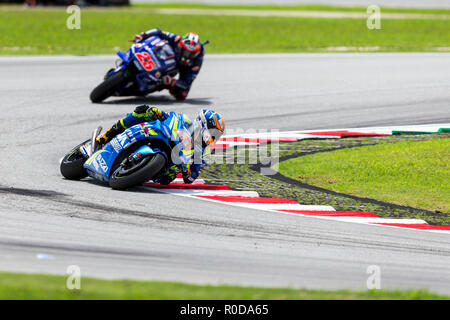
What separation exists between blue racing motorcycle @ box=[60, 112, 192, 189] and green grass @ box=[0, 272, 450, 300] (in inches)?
119

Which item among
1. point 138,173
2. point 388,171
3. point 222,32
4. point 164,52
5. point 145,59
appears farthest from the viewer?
point 222,32

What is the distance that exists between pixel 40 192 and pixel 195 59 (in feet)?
22.5

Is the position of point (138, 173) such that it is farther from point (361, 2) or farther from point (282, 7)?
point (361, 2)

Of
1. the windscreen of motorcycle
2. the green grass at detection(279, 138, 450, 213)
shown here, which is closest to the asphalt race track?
the windscreen of motorcycle

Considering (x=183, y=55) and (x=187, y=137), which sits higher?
(x=183, y=55)

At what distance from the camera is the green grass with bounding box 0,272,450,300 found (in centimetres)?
566

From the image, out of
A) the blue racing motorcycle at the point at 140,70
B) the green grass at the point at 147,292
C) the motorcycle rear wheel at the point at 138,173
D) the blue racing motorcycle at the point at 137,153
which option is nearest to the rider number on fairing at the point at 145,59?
the blue racing motorcycle at the point at 140,70

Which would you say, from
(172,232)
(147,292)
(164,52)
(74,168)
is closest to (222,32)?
(164,52)

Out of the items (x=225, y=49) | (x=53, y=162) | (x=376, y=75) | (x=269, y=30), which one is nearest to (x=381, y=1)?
(x=269, y=30)

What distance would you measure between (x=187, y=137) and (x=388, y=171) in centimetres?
339

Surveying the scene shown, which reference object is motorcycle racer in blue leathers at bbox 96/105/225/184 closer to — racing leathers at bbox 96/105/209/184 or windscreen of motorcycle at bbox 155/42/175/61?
racing leathers at bbox 96/105/209/184

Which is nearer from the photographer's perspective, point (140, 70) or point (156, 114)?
point (156, 114)

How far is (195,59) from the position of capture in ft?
49.9

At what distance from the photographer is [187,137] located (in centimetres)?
940
